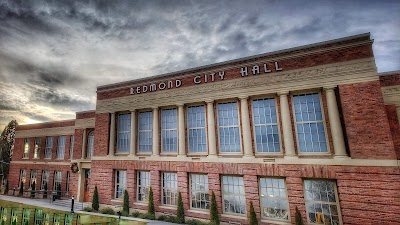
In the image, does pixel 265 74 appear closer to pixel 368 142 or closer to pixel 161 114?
pixel 368 142

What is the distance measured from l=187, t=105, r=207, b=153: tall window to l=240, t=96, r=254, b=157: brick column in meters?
2.77

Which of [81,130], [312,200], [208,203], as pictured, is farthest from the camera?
[81,130]

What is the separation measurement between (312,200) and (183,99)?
9.69m

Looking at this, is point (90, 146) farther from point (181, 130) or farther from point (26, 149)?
point (26, 149)

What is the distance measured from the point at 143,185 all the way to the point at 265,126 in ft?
31.8

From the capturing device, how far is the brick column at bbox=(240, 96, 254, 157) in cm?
1299

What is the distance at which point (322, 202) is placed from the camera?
36.4 ft

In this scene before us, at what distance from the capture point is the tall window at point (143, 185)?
52.3 feet

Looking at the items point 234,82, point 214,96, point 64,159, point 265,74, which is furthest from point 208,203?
point 64,159

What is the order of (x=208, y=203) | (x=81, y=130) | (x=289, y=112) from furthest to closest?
(x=81, y=130) → (x=208, y=203) → (x=289, y=112)

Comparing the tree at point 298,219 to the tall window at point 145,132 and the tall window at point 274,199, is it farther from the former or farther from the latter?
the tall window at point 145,132

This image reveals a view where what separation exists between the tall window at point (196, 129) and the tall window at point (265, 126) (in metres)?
3.47

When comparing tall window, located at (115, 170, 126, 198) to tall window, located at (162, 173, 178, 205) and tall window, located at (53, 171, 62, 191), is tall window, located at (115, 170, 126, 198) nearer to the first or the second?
tall window, located at (162, 173, 178, 205)

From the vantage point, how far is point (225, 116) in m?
14.3
